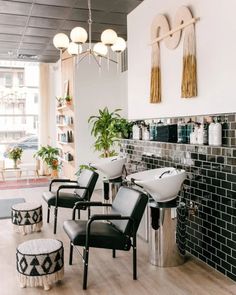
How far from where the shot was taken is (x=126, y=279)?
310 centimetres

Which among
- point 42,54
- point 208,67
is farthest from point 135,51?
point 42,54

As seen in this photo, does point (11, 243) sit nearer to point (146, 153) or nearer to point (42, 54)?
point (146, 153)

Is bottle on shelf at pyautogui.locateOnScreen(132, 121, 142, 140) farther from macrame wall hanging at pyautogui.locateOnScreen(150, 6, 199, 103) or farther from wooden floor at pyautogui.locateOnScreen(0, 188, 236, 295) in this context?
wooden floor at pyautogui.locateOnScreen(0, 188, 236, 295)

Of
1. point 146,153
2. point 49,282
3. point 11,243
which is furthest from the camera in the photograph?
point 146,153

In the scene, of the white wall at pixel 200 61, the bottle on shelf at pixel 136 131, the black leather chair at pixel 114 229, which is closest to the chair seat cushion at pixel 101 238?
the black leather chair at pixel 114 229

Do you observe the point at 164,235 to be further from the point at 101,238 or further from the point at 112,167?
the point at 112,167

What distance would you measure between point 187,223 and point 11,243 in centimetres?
213

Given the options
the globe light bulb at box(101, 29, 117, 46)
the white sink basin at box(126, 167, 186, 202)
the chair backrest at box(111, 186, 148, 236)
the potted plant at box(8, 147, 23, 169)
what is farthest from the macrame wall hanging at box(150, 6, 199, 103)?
the potted plant at box(8, 147, 23, 169)

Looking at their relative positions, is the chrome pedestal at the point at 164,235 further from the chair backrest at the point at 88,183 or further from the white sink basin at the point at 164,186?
the chair backrest at the point at 88,183

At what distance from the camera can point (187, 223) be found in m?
3.72

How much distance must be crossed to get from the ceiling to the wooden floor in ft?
11.7

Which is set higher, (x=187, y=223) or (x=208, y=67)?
(x=208, y=67)

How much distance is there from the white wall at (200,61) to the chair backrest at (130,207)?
3.61ft

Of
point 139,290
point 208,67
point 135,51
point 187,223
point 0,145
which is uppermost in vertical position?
point 135,51
